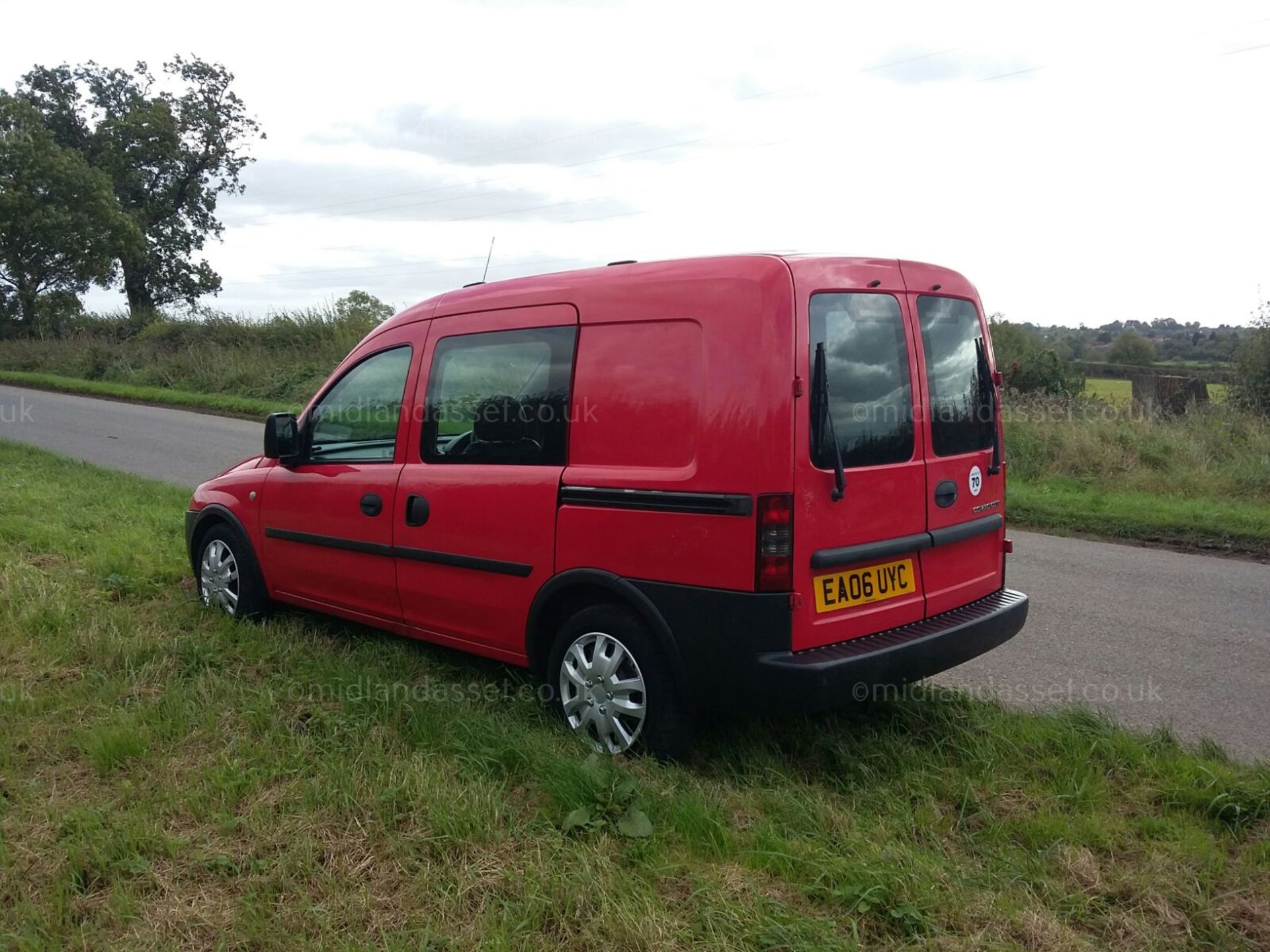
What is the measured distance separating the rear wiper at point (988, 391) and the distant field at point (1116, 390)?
10.6m

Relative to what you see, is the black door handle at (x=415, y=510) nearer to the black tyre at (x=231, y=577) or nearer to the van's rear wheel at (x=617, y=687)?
the van's rear wheel at (x=617, y=687)

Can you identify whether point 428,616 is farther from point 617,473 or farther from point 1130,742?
point 1130,742

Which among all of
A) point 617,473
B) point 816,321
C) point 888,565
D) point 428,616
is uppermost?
point 816,321

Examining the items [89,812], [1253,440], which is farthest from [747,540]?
[1253,440]

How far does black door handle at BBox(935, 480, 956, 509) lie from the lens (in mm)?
4171

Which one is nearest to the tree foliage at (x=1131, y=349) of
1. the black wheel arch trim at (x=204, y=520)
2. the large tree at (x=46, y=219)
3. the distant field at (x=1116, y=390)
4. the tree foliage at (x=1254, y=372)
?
the distant field at (x=1116, y=390)

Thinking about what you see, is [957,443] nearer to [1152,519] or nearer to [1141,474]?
[1152,519]

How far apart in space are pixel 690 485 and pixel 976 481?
5.13ft

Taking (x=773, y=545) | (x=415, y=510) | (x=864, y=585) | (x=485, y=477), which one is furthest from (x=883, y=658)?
(x=415, y=510)

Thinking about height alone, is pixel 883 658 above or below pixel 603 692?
above

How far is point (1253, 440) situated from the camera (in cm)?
1205

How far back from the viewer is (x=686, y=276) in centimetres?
384

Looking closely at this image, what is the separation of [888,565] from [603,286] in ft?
5.40

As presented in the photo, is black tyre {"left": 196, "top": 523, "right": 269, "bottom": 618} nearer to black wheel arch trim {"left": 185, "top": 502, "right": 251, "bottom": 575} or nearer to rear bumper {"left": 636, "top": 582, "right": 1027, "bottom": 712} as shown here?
black wheel arch trim {"left": 185, "top": 502, "right": 251, "bottom": 575}
